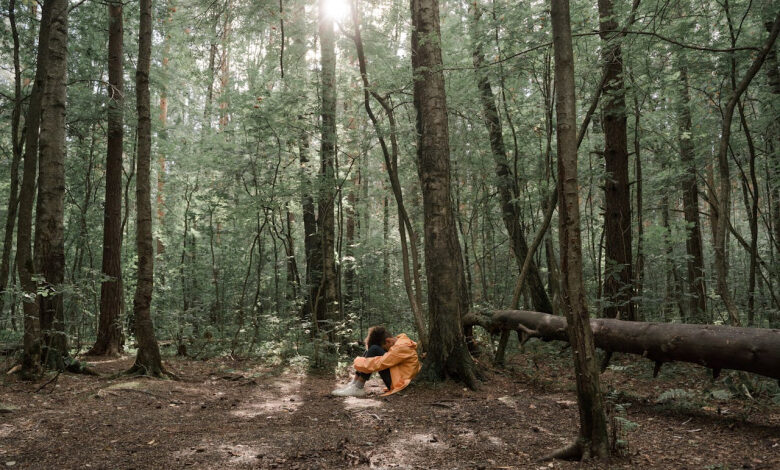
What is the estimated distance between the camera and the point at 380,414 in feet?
18.5

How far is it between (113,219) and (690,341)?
36.8 ft

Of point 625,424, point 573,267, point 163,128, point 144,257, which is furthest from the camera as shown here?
point 163,128

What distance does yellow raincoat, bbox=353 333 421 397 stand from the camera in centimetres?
706

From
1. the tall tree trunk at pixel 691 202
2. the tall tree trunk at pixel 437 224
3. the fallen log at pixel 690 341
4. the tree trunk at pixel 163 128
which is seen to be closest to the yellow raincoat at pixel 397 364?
the tall tree trunk at pixel 437 224

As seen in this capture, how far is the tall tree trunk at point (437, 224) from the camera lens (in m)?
6.86

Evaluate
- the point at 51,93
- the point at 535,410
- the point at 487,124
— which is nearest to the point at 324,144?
the point at 487,124

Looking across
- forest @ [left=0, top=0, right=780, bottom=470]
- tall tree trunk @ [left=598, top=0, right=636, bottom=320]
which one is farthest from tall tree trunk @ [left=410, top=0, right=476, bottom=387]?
tall tree trunk @ [left=598, top=0, right=636, bottom=320]

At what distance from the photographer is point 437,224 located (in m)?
7.02

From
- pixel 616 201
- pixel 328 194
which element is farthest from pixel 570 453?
pixel 328 194

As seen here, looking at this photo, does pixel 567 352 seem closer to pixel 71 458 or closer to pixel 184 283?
pixel 71 458

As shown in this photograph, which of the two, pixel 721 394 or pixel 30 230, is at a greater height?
pixel 30 230

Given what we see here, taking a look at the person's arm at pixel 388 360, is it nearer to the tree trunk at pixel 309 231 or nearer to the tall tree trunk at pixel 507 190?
the tree trunk at pixel 309 231

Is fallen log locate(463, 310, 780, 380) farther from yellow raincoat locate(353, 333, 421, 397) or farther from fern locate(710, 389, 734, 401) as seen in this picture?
yellow raincoat locate(353, 333, 421, 397)

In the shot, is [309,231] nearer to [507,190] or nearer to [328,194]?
[328,194]
